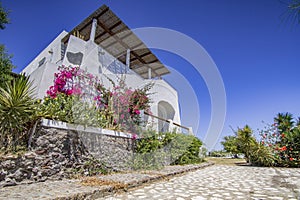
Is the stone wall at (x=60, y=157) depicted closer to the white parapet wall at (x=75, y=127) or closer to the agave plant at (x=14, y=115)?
the white parapet wall at (x=75, y=127)

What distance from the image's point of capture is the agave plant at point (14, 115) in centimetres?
312

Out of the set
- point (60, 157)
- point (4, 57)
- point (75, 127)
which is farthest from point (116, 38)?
point (60, 157)

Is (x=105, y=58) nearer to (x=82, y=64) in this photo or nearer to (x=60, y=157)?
(x=82, y=64)

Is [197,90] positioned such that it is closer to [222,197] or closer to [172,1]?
[172,1]

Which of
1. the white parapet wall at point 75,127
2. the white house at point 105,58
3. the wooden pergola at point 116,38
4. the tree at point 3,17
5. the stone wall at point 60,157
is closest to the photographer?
the stone wall at point 60,157

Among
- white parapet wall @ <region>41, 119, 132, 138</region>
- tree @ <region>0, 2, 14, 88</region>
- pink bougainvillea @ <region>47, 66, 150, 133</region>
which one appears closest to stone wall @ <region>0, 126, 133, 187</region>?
white parapet wall @ <region>41, 119, 132, 138</region>

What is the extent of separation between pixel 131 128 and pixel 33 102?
348cm

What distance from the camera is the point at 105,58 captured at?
28.6 feet

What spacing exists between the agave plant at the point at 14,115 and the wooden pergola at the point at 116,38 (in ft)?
22.5

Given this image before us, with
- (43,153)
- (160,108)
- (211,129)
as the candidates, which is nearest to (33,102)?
(43,153)

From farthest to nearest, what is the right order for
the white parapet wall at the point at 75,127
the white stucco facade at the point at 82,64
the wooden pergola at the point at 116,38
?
the wooden pergola at the point at 116,38
the white stucco facade at the point at 82,64
the white parapet wall at the point at 75,127

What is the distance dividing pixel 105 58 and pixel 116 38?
8.07 feet

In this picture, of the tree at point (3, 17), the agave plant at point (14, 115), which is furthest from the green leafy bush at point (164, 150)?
the tree at point (3, 17)

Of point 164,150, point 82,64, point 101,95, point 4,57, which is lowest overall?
point 164,150
